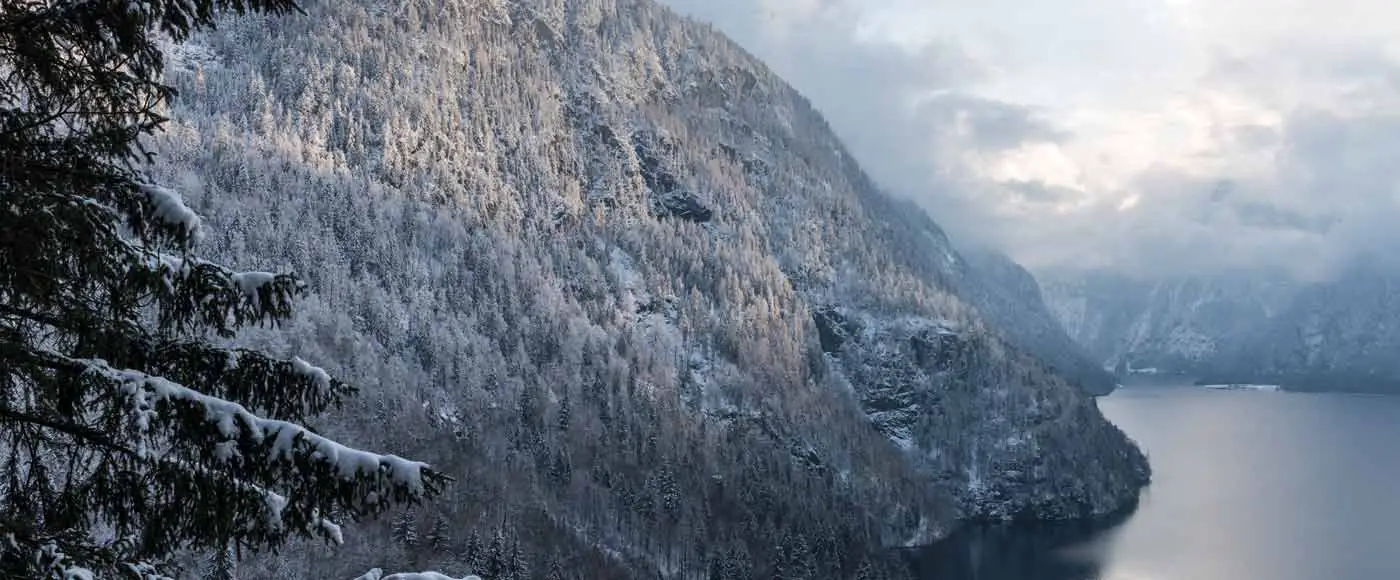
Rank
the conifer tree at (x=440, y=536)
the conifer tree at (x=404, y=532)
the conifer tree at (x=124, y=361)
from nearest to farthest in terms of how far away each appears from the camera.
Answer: the conifer tree at (x=124, y=361) < the conifer tree at (x=404, y=532) < the conifer tree at (x=440, y=536)

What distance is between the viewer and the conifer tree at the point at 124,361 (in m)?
7.09

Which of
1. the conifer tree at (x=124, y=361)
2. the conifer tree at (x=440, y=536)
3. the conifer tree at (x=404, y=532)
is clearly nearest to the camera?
the conifer tree at (x=124, y=361)

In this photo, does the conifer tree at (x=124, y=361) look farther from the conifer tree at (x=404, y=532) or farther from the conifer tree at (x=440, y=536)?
the conifer tree at (x=440, y=536)

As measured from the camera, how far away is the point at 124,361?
760 centimetres

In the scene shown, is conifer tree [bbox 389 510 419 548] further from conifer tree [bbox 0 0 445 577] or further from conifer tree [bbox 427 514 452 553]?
conifer tree [bbox 0 0 445 577]

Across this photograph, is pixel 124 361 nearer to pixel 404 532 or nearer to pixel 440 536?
pixel 404 532

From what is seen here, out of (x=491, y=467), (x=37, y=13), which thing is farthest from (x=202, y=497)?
(x=491, y=467)

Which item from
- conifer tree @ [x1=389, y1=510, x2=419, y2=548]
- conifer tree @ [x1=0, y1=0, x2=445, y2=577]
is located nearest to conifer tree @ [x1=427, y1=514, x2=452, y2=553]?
conifer tree @ [x1=389, y1=510, x2=419, y2=548]

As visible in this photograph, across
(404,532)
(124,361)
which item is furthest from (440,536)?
(124,361)

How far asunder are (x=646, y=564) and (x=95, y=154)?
177 m

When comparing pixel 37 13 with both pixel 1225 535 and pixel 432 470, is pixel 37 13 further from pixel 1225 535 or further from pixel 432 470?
pixel 1225 535

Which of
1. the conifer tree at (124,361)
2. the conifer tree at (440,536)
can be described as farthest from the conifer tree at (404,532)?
the conifer tree at (124,361)

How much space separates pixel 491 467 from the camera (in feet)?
631

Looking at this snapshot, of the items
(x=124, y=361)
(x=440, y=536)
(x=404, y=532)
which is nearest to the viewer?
(x=124, y=361)
